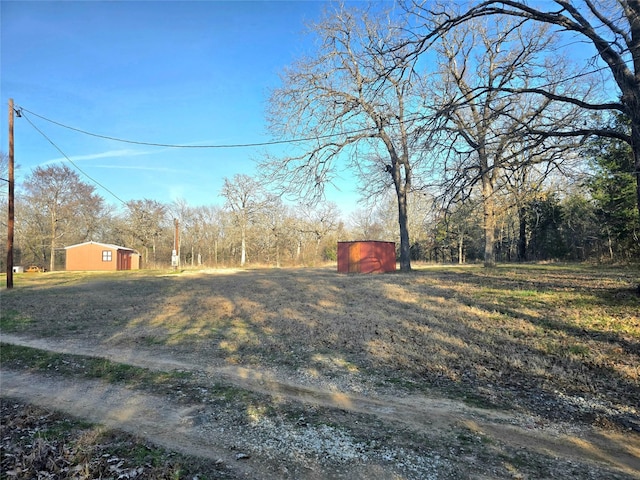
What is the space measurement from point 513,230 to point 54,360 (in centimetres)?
4538

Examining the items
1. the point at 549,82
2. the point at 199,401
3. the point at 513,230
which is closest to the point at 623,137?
the point at 549,82

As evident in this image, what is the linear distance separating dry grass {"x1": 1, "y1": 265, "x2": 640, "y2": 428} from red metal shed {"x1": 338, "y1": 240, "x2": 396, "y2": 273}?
11492mm

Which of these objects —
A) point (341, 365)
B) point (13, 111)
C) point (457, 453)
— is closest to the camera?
point (457, 453)

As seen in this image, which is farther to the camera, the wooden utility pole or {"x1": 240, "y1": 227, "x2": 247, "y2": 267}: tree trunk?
{"x1": 240, "y1": 227, "x2": 247, "y2": 267}: tree trunk

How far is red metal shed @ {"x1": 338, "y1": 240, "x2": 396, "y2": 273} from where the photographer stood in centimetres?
2581

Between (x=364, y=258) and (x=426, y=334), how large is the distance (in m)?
18.3

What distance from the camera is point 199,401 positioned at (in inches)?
176

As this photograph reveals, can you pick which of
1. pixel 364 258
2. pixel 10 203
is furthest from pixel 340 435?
pixel 364 258

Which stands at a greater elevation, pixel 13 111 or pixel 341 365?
pixel 13 111

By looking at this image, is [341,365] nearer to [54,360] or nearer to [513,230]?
[54,360]

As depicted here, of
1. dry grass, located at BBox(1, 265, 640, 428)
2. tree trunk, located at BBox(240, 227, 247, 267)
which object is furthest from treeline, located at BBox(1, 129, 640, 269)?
dry grass, located at BBox(1, 265, 640, 428)

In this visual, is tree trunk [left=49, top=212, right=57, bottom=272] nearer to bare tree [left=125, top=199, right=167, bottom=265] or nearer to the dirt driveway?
bare tree [left=125, top=199, right=167, bottom=265]

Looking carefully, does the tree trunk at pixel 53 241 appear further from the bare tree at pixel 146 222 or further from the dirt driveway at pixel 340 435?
the dirt driveway at pixel 340 435

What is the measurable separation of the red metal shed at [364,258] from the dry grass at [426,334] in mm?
11492
